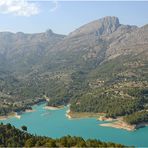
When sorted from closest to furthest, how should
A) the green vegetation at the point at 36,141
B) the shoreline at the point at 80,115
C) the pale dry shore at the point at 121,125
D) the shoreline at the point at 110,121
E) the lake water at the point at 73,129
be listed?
the green vegetation at the point at 36,141 → the lake water at the point at 73,129 → the pale dry shore at the point at 121,125 → the shoreline at the point at 110,121 → the shoreline at the point at 80,115

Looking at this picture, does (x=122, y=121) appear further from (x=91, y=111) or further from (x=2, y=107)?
(x=2, y=107)

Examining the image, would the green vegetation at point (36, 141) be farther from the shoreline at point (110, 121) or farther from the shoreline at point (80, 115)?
the shoreline at point (80, 115)

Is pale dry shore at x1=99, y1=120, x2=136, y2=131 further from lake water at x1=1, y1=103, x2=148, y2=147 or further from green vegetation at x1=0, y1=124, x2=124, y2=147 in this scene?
green vegetation at x1=0, y1=124, x2=124, y2=147

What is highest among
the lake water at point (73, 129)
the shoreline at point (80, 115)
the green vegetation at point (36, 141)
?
the green vegetation at point (36, 141)

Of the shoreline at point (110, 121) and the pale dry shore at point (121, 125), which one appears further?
the shoreline at point (110, 121)

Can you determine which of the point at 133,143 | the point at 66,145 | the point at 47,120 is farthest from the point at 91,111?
the point at 66,145

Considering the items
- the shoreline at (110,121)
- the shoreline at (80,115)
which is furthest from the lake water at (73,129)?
the shoreline at (80,115)

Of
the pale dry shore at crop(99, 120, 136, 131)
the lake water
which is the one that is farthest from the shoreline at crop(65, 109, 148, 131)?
the lake water

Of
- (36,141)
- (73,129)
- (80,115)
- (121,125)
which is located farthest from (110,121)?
(36,141)
